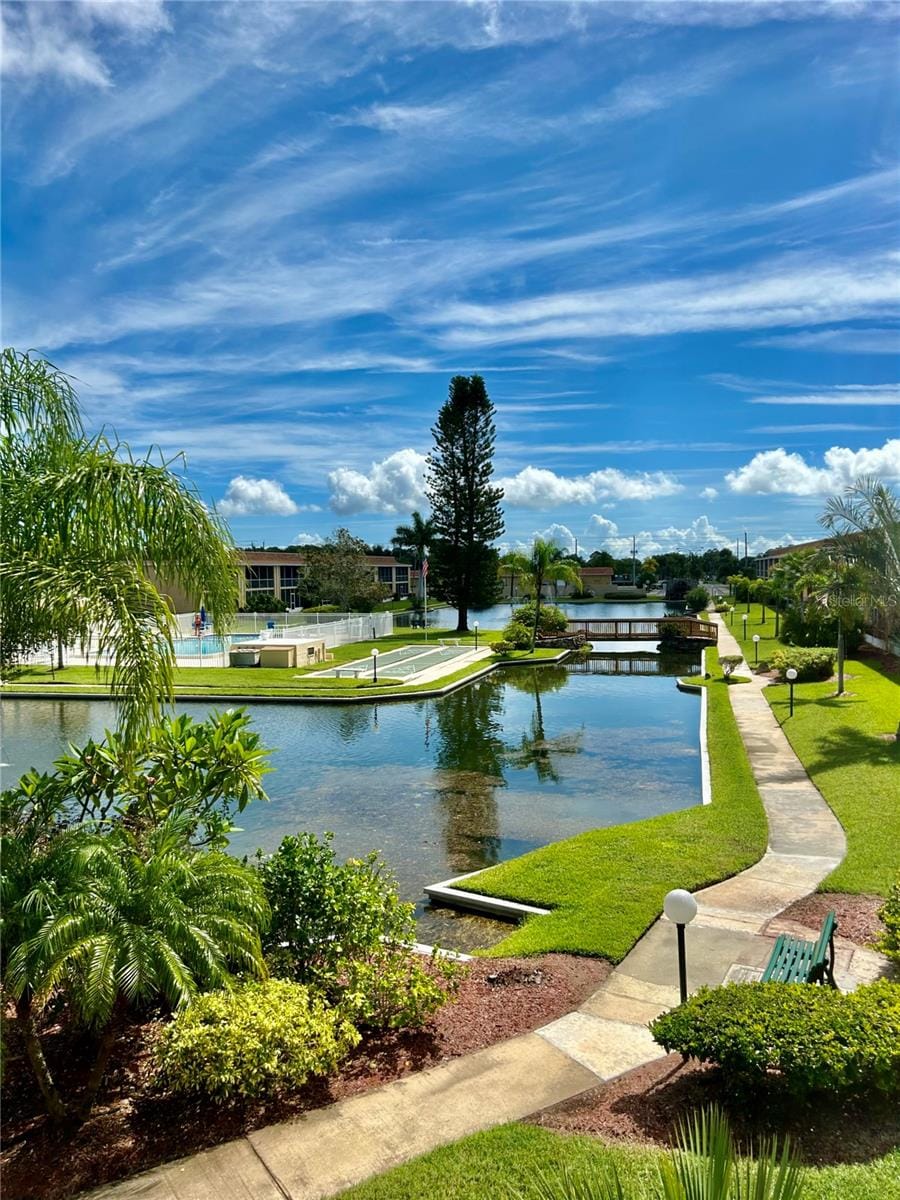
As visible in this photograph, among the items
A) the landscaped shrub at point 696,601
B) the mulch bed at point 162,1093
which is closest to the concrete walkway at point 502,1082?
the mulch bed at point 162,1093

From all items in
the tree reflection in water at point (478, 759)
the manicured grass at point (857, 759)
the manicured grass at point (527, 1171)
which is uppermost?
the manicured grass at point (527, 1171)

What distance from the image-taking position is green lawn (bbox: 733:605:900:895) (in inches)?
373

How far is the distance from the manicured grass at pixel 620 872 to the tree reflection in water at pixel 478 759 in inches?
47.8

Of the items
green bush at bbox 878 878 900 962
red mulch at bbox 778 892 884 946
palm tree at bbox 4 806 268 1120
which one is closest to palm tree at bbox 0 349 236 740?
palm tree at bbox 4 806 268 1120

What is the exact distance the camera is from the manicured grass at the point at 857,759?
946cm

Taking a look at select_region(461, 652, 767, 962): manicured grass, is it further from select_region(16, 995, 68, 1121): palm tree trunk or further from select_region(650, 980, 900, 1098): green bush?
select_region(16, 995, 68, 1121): palm tree trunk

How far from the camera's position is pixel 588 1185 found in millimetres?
2650

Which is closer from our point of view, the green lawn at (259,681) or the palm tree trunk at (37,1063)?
the palm tree trunk at (37,1063)

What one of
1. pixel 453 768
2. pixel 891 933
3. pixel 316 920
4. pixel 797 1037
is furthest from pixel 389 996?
pixel 453 768

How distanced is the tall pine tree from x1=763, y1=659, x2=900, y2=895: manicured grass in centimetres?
2651

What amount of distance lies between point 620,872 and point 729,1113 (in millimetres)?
4880

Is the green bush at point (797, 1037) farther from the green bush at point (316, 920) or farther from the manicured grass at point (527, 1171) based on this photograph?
the green bush at point (316, 920)

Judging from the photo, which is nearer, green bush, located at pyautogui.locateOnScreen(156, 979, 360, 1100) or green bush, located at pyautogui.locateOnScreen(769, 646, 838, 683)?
green bush, located at pyautogui.locateOnScreen(156, 979, 360, 1100)

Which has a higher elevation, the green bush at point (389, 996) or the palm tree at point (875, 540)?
the palm tree at point (875, 540)
